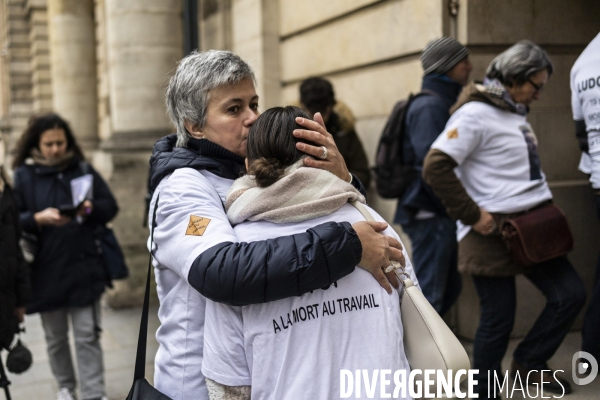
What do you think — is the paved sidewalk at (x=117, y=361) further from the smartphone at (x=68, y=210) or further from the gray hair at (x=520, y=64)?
the gray hair at (x=520, y=64)

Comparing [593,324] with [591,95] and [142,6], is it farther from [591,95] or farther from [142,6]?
[142,6]

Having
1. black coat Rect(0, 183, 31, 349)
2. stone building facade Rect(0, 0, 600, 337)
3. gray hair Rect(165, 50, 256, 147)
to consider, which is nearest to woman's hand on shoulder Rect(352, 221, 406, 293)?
gray hair Rect(165, 50, 256, 147)

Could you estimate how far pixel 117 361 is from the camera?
6309 millimetres

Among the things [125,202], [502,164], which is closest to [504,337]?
[502,164]

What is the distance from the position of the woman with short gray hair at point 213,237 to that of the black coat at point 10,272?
81.8 inches

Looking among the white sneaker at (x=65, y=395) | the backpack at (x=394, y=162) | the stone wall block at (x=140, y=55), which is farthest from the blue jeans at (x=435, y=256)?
the stone wall block at (x=140, y=55)

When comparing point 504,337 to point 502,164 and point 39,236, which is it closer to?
point 502,164

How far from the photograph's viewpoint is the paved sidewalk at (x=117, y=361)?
15.0ft

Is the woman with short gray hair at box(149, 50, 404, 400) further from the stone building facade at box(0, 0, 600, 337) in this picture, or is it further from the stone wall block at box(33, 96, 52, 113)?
the stone wall block at box(33, 96, 52, 113)

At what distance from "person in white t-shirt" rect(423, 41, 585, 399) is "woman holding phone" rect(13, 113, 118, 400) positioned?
2.52 metres

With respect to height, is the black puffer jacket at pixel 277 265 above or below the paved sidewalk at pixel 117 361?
above

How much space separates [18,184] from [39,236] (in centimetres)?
41

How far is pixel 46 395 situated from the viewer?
551cm

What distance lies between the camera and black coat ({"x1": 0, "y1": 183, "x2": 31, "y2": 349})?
400cm
